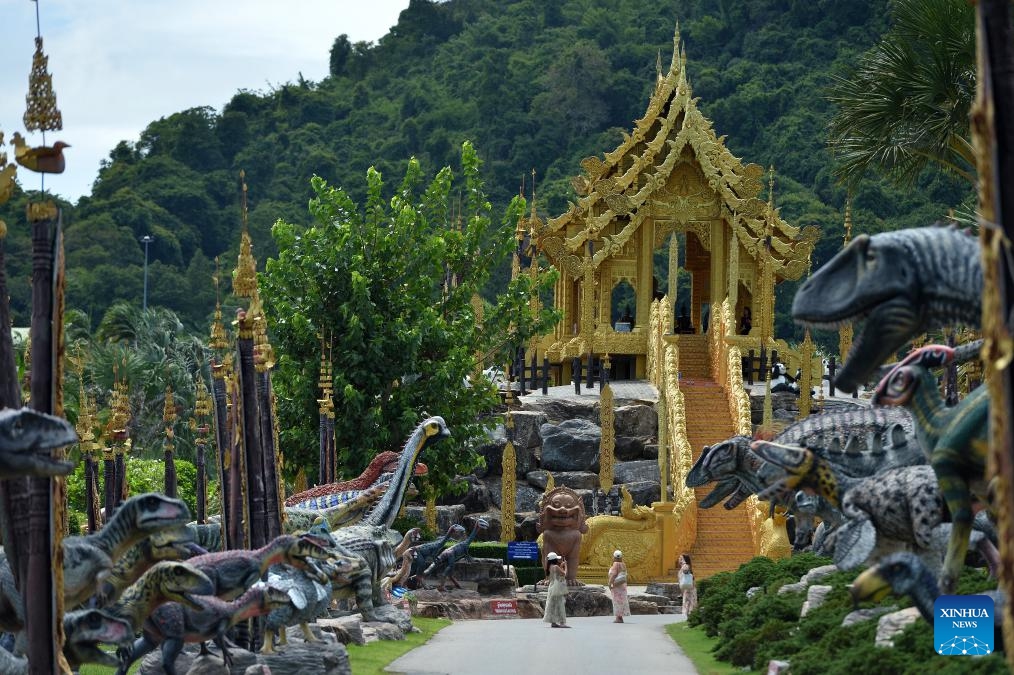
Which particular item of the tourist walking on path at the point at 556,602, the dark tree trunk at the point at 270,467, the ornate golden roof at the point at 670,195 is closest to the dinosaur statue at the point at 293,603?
the dark tree trunk at the point at 270,467

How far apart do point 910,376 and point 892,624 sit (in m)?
3.34

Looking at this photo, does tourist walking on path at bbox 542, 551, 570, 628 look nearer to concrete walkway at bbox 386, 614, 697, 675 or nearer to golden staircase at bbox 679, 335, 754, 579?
concrete walkway at bbox 386, 614, 697, 675

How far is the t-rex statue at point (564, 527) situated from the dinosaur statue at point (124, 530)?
17.0 meters

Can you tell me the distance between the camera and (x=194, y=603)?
46.9ft

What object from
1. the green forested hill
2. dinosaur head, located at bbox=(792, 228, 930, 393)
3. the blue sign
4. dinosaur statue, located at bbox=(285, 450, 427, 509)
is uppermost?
the green forested hill

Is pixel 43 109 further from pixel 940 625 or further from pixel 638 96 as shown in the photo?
pixel 638 96

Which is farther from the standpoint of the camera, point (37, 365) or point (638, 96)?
point (638, 96)

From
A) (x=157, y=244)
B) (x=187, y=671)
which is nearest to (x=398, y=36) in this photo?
(x=157, y=244)

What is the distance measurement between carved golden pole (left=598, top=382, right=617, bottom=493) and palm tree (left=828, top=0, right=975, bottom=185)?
10947 mm

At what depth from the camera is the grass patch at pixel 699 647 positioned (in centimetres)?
1862

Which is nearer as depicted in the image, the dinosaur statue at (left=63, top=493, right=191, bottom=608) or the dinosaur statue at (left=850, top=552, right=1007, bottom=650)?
the dinosaur statue at (left=850, top=552, right=1007, bottom=650)

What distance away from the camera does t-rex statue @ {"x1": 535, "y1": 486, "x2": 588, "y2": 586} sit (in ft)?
97.1

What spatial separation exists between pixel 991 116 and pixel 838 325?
300cm

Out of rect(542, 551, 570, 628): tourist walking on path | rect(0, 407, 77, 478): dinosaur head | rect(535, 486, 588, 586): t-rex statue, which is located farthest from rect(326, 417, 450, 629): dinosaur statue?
rect(0, 407, 77, 478): dinosaur head
